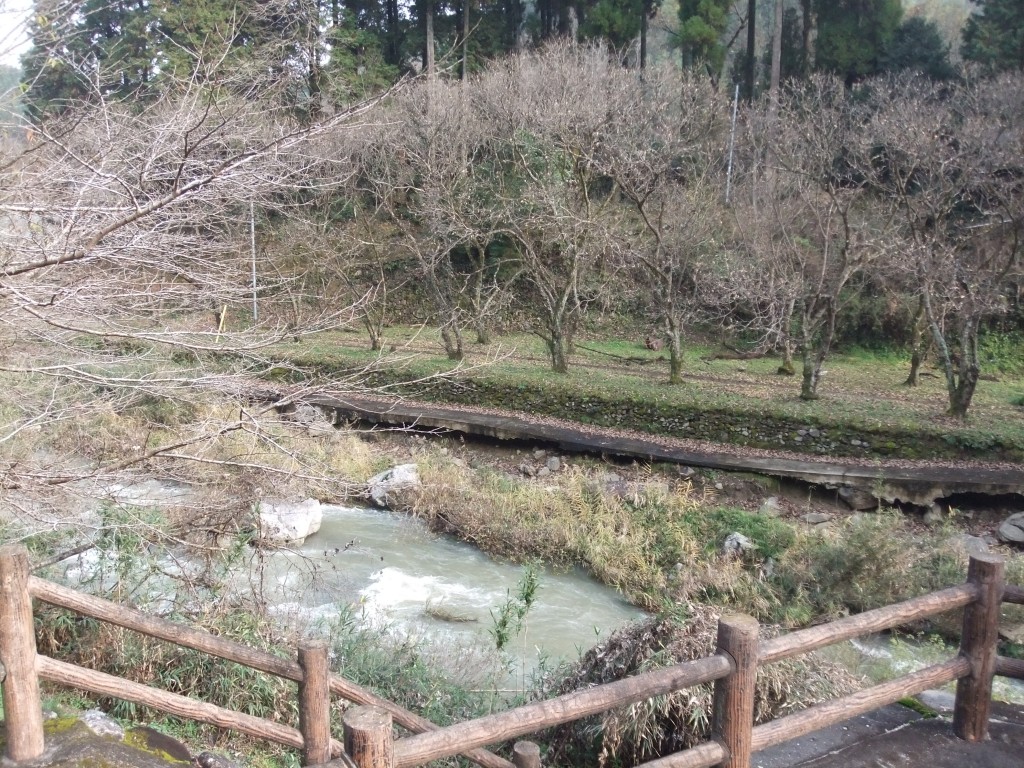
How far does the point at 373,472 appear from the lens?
12.7 meters

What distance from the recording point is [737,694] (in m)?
2.85

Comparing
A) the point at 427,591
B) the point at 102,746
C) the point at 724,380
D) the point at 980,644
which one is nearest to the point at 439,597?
the point at 427,591

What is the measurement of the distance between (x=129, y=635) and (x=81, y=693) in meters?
0.46

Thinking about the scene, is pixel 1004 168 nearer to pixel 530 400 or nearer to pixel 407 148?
pixel 530 400

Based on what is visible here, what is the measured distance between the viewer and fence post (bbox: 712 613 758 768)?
2838 mm

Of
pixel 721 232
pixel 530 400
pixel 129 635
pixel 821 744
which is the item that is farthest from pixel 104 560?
pixel 721 232

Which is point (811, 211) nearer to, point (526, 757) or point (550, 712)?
point (526, 757)

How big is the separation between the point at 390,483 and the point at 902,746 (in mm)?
9017

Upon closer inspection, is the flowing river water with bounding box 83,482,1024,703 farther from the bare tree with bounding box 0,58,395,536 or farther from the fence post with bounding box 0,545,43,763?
the fence post with bounding box 0,545,43,763

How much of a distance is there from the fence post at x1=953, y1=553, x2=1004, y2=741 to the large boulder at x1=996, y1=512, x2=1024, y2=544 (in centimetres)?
746

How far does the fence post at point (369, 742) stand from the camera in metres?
2.15

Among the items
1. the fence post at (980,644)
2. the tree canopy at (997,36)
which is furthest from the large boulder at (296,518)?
the tree canopy at (997,36)

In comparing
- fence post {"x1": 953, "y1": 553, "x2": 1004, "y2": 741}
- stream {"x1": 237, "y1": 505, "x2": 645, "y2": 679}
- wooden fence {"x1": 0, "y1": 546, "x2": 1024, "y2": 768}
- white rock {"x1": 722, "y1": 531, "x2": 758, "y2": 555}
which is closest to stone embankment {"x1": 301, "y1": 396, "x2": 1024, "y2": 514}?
stream {"x1": 237, "y1": 505, "x2": 645, "y2": 679}

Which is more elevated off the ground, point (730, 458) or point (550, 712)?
point (550, 712)
